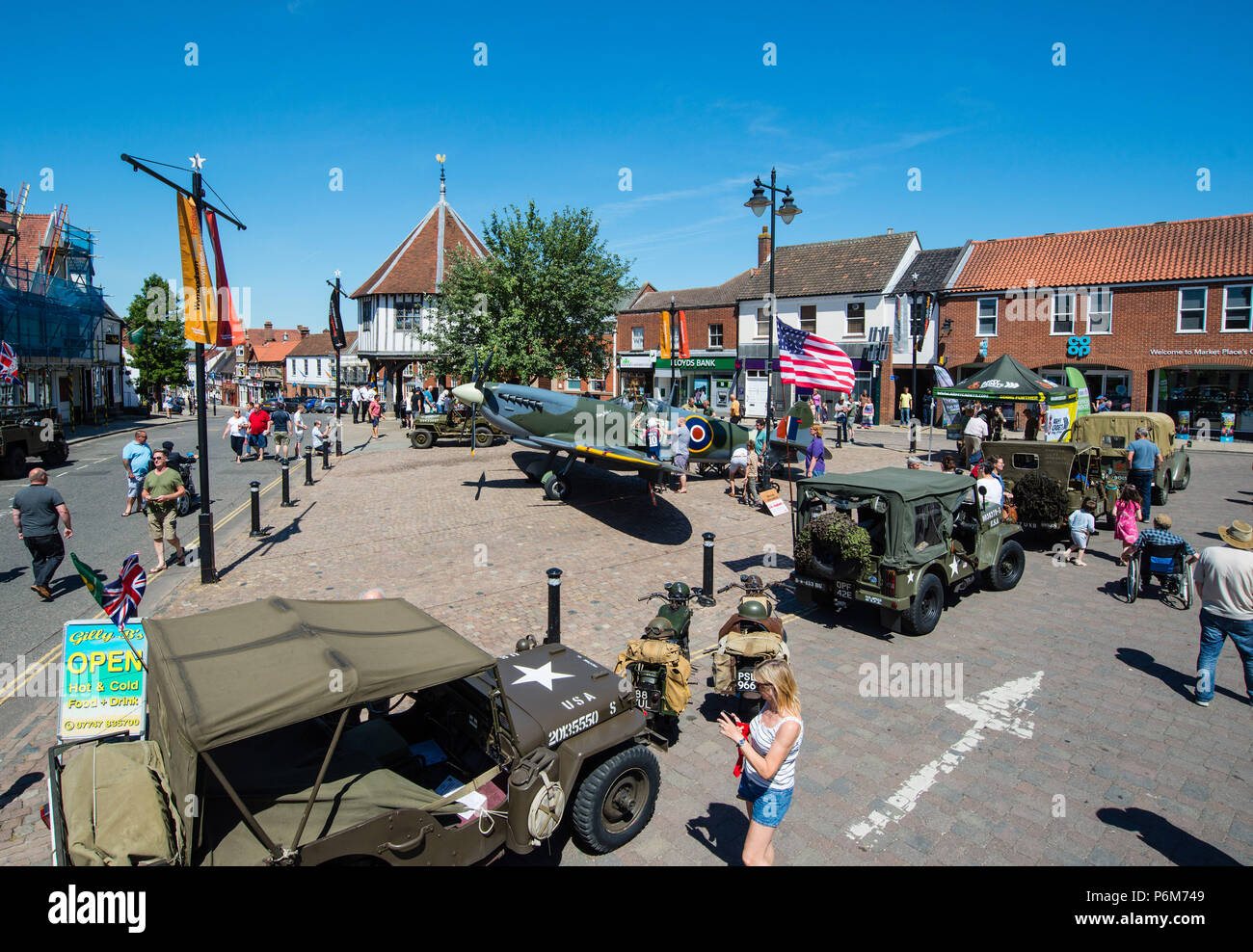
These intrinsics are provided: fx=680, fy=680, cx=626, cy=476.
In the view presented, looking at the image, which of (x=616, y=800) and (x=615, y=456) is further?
(x=615, y=456)

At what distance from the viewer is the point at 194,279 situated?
1116 centimetres

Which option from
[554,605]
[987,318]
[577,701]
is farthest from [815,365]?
[987,318]

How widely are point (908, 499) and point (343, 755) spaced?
296 inches

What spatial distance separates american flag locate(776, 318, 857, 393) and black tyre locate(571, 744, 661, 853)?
10737 millimetres

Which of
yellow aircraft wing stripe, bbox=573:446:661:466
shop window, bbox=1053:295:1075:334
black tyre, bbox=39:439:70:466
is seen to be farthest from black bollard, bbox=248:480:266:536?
shop window, bbox=1053:295:1075:334

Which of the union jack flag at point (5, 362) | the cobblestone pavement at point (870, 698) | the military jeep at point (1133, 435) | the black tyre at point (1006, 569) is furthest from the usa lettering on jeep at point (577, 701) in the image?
the union jack flag at point (5, 362)

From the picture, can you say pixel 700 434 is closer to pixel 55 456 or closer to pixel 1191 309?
pixel 55 456

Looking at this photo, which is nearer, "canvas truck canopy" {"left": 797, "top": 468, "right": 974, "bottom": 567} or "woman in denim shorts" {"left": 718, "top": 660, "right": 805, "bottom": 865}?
"woman in denim shorts" {"left": 718, "top": 660, "right": 805, "bottom": 865}

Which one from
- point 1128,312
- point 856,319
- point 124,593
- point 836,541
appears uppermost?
point 856,319

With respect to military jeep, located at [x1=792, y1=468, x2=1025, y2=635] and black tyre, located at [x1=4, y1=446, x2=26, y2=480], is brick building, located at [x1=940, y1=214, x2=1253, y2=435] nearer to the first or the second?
military jeep, located at [x1=792, y1=468, x2=1025, y2=635]

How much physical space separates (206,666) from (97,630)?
210 centimetres

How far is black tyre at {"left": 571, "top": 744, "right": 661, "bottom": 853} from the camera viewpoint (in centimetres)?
496

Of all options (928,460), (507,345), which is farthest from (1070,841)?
(507,345)
